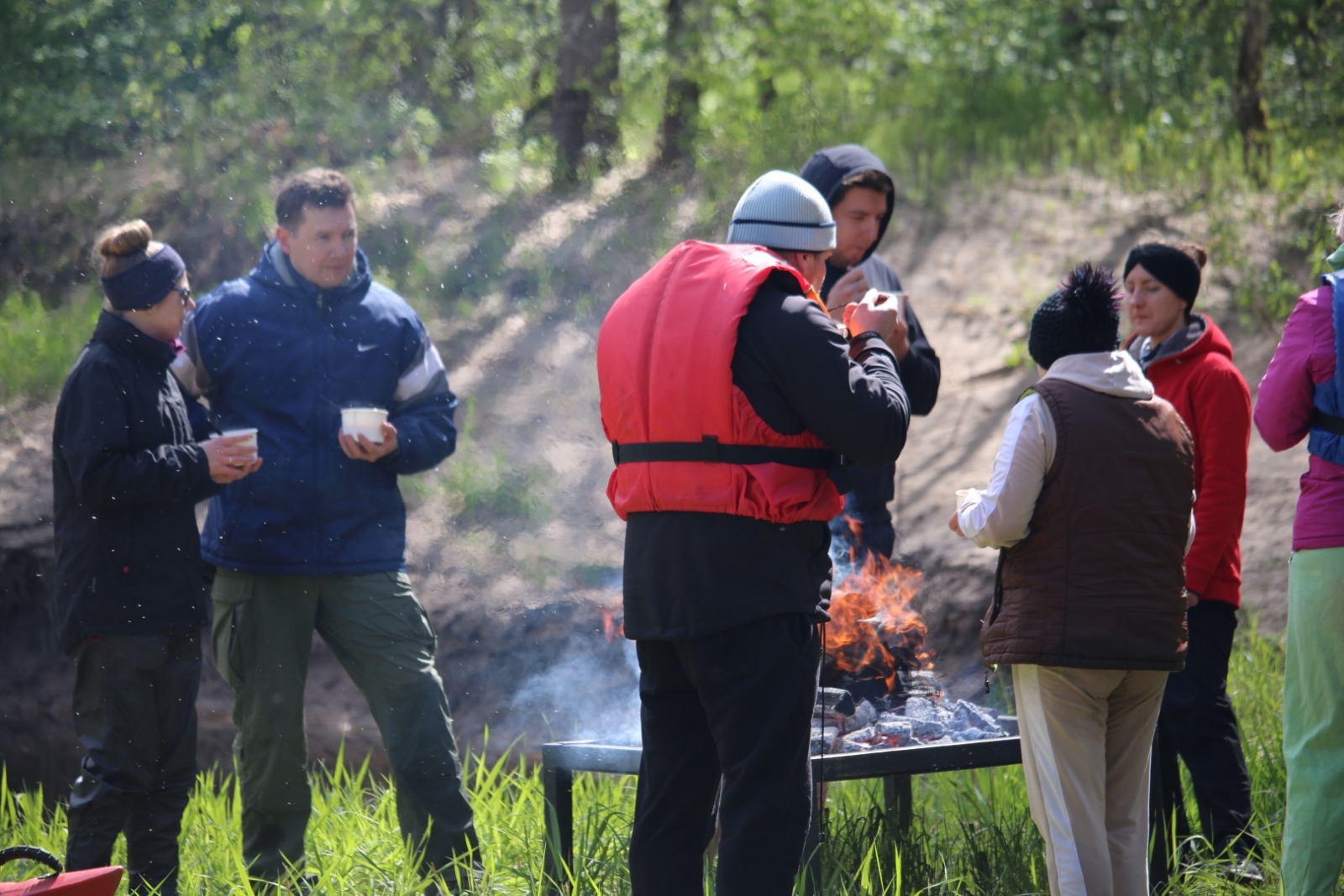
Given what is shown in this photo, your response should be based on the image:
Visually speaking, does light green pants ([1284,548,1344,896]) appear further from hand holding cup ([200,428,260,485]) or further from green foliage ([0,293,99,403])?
green foliage ([0,293,99,403])

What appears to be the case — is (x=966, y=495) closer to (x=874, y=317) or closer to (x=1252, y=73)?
(x=874, y=317)

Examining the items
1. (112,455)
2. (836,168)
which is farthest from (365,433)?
(836,168)

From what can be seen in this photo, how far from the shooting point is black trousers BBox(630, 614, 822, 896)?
118 inches

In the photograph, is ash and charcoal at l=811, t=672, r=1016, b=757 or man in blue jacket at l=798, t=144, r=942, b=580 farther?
man in blue jacket at l=798, t=144, r=942, b=580

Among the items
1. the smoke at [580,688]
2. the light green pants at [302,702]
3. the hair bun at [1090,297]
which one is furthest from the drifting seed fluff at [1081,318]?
the smoke at [580,688]

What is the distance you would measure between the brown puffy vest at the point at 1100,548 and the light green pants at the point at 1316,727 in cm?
36

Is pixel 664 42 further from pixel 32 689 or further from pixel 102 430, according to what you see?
pixel 102 430

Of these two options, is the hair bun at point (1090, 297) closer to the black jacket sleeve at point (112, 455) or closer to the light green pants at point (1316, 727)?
the light green pants at point (1316, 727)

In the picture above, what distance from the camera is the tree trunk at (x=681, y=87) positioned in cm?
1183

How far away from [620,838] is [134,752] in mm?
1507

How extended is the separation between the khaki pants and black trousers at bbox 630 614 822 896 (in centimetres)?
77

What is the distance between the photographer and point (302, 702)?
14.1 feet

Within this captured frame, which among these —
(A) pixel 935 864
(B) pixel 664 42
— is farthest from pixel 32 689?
(B) pixel 664 42

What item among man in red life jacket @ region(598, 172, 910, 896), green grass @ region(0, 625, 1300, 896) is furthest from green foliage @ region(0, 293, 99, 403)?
man in red life jacket @ region(598, 172, 910, 896)
